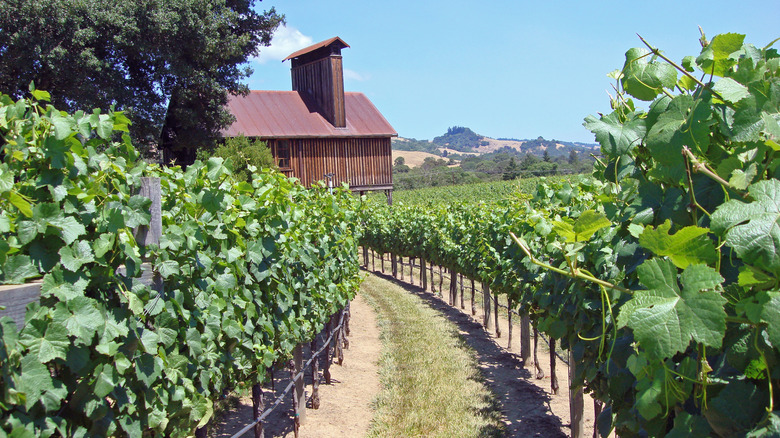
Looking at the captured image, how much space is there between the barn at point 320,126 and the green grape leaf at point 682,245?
24.9 metres

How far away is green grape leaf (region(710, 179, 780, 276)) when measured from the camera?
1.03 m

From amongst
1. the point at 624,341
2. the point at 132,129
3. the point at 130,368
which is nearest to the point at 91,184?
the point at 130,368

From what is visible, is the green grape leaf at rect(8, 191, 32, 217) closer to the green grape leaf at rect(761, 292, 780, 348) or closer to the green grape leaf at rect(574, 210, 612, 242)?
the green grape leaf at rect(574, 210, 612, 242)

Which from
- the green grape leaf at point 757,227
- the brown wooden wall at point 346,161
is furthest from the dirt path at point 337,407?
the brown wooden wall at point 346,161

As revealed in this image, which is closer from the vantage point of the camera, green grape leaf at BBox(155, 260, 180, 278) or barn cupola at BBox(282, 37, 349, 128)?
green grape leaf at BBox(155, 260, 180, 278)

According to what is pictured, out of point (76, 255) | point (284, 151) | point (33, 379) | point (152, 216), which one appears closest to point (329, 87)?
point (284, 151)

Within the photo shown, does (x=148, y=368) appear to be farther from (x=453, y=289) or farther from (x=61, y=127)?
(x=453, y=289)

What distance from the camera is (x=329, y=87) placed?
28.1 m

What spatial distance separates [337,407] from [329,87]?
913 inches

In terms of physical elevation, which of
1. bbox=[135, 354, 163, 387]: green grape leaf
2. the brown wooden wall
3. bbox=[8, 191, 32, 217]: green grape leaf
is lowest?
bbox=[135, 354, 163, 387]: green grape leaf

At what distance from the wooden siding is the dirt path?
2004 cm

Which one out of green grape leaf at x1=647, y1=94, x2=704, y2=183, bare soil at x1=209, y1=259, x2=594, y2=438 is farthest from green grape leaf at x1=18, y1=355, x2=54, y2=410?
bare soil at x1=209, y1=259, x2=594, y2=438

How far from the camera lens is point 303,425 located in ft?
20.5

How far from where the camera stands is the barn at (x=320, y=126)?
2664 cm
